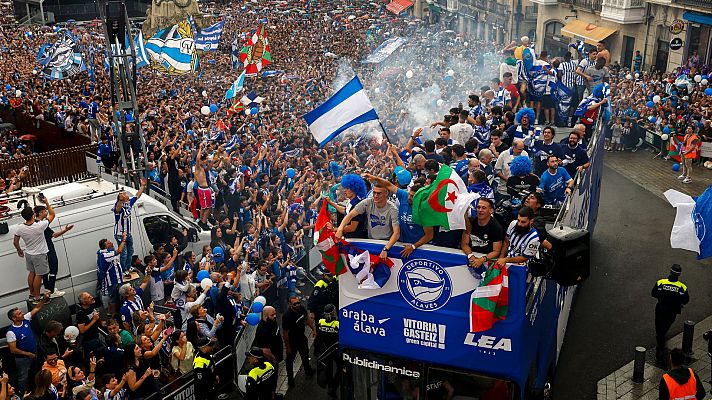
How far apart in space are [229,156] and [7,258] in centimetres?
716

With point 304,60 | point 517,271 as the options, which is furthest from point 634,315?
point 304,60

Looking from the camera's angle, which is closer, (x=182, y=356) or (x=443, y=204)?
(x=443, y=204)

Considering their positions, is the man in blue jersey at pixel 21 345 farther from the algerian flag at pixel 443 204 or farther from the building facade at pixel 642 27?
the building facade at pixel 642 27

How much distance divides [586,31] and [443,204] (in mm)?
36412

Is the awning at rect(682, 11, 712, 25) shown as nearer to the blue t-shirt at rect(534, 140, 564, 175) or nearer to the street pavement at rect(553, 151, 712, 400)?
the street pavement at rect(553, 151, 712, 400)

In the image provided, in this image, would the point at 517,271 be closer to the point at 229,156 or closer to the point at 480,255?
the point at 480,255

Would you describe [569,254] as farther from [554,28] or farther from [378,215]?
[554,28]

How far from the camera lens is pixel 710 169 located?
21391mm

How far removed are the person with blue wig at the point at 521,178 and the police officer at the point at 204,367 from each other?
4.36 meters

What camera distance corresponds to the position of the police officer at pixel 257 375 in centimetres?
897

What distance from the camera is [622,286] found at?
14398mm

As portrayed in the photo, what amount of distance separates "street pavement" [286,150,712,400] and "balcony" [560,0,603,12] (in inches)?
835

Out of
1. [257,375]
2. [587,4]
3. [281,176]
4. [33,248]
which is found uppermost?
[33,248]

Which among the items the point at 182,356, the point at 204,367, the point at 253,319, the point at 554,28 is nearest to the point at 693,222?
the point at 253,319
